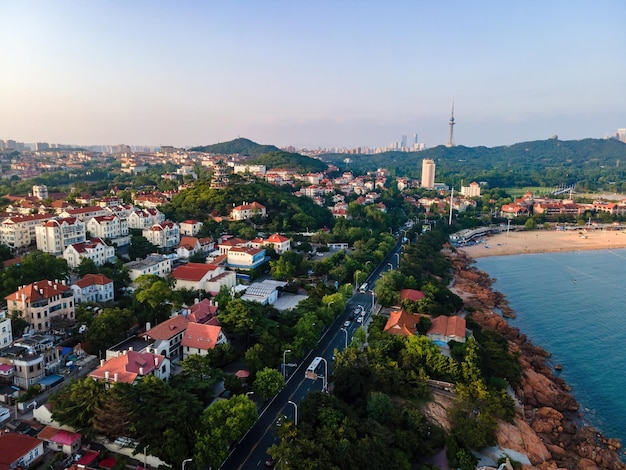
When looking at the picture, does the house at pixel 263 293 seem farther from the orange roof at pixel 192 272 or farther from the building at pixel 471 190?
the building at pixel 471 190

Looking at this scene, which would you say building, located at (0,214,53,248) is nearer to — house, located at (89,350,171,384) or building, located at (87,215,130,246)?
building, located at (87,215,130,246)

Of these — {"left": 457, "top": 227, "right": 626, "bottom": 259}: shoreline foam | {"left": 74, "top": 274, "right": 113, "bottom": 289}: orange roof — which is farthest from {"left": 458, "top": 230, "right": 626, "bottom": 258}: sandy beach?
{"left": 74, "top": 274, "right": 113, "bottom": 289}: orange roof

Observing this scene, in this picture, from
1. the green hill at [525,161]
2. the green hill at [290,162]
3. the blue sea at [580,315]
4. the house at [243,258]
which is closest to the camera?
the blue sea at [580,315]

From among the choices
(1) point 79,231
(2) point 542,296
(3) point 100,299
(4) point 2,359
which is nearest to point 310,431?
(4) point 2,359

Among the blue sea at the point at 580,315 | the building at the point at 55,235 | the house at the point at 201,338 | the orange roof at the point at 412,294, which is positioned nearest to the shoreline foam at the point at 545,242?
the blue sea at the point at 580,315

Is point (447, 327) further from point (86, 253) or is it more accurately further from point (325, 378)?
point (86, 253)

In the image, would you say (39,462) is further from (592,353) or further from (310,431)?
(592,353)

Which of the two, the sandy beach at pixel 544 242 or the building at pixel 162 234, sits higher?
the building at pixel 162 234
